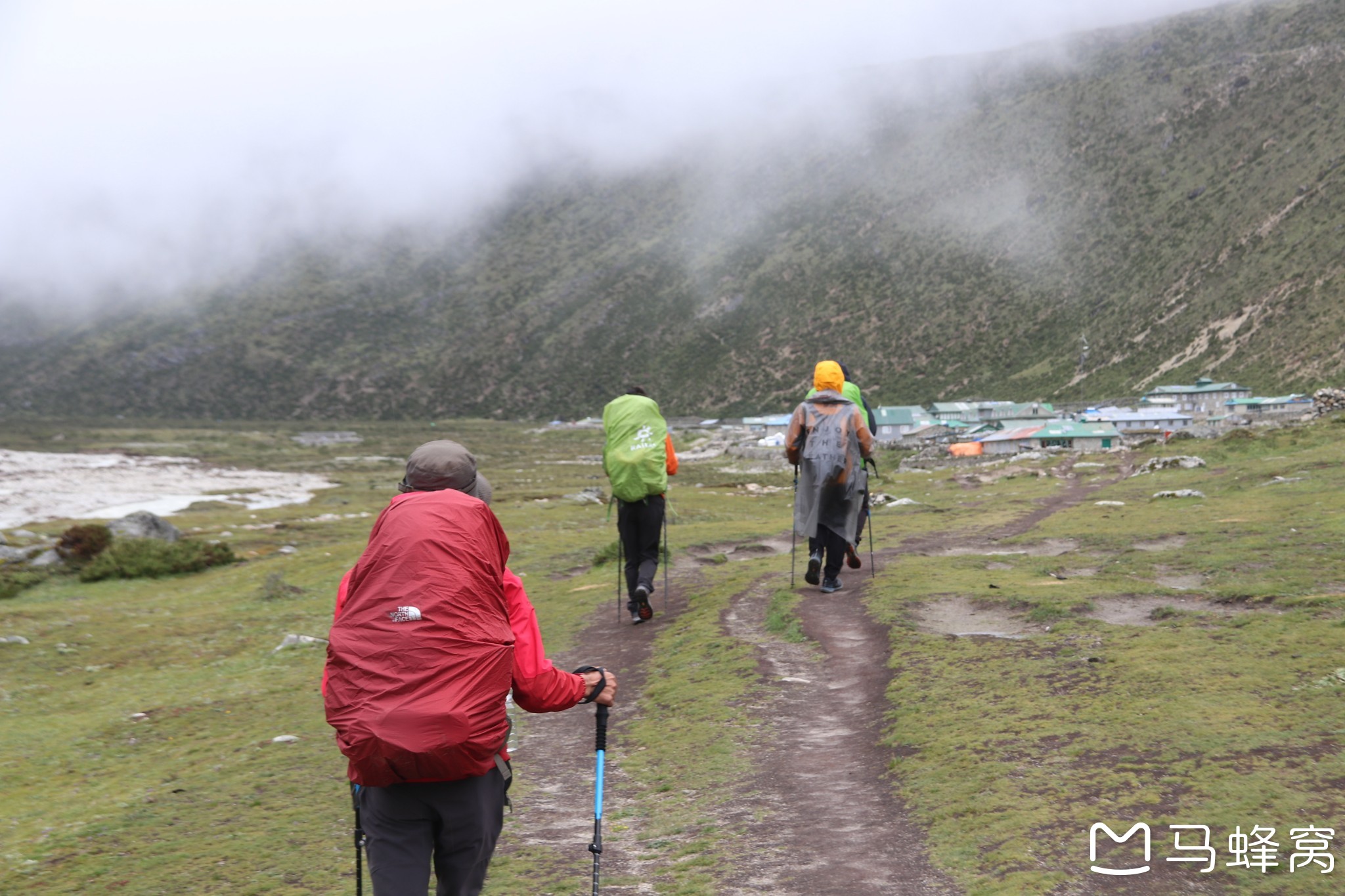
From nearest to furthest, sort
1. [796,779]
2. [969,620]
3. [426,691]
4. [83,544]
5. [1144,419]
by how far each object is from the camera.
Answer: [426,691]
[796,779]
[969,620]
[83,544]
[1144,419]

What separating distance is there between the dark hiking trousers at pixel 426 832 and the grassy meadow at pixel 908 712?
1759 millimetres

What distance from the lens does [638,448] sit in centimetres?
1203

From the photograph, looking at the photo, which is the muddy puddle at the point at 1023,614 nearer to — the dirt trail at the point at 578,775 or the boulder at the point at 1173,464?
the dirt trail at the point at 578,775

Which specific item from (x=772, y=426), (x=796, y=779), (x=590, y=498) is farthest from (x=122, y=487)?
(x=772, y=426)

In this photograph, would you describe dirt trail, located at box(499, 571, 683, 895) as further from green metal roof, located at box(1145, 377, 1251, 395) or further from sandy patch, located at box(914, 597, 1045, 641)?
green metal roof, located at box(1145, 377, 1251, 395)

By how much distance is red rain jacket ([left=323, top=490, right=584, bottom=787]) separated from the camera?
3678mm

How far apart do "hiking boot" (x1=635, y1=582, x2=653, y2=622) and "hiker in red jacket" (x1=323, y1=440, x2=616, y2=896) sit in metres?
8.79

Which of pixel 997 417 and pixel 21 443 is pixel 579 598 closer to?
pixel 997 417

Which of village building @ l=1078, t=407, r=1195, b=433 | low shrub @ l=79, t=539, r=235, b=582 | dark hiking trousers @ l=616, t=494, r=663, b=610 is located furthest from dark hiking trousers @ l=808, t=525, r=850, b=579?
village building @ l=1078, t=407, r=1195, b=433

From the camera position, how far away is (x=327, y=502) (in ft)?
168

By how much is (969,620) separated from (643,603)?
4.33 m

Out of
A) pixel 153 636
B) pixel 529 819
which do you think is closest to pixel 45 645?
pixel 153 636

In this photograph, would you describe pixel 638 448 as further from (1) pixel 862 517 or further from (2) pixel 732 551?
(2) pixel 732 551

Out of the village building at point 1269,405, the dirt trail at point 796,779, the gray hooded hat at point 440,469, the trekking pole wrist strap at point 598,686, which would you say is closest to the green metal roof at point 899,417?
the village building at point 1269,405
